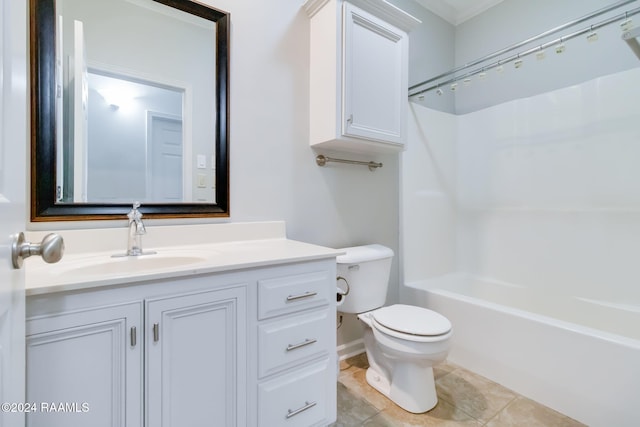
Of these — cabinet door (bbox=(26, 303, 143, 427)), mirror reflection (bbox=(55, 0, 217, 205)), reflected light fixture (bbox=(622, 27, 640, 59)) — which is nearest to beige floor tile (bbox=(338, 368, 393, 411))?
cabinet door (bbox=(26, 303, 143, 427))

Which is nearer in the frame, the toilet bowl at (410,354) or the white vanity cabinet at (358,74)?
the toilet bowl at (410,354)

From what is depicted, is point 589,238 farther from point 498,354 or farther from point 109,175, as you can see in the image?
point 109,175

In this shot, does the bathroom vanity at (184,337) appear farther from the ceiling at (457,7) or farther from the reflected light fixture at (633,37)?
the ceiling at (457,7)

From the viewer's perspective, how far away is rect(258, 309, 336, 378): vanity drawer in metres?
1.04

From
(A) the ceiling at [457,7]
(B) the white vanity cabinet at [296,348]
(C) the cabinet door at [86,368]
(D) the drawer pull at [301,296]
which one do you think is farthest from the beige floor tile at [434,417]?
(A) the ceiling at [457,7]

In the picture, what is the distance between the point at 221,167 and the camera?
1.44 meters

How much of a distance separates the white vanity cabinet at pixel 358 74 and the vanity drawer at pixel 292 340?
92 cm

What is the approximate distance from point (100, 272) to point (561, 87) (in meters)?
2.94

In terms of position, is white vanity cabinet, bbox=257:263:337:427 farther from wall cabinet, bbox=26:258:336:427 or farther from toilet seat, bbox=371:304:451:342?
toilet seat, bbox=371:304:451:342

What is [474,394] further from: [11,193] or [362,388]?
[11,193]

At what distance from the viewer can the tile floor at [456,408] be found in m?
1.38

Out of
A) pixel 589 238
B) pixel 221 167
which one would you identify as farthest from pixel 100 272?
pixel 589 238

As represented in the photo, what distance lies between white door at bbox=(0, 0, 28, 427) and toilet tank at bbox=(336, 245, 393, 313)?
4.16 feet

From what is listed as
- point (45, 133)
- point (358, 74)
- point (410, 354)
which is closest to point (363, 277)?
point (410, 354)
